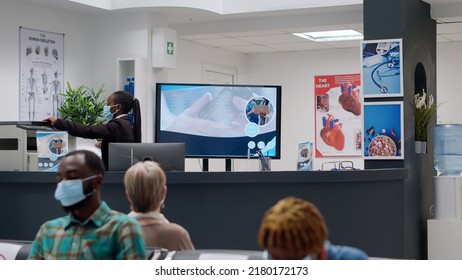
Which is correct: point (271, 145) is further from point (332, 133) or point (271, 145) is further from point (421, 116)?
point (332, 133)

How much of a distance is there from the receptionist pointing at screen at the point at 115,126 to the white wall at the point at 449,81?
5.61 meters

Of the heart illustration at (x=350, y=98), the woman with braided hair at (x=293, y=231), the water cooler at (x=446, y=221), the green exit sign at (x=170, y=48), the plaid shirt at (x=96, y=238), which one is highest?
the green exit sign at (x=170, y=48)

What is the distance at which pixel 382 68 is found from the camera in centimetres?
711

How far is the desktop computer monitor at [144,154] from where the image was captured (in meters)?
5.65

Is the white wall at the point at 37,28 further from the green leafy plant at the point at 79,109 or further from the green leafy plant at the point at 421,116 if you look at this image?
the green leafy plant at the point at 421,116

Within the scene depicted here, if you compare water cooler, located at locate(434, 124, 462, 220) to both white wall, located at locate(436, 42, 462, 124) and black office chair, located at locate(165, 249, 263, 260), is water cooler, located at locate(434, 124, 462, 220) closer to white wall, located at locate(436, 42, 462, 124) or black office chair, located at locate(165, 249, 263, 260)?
white wall, located at locate(436, 42, 462, 124)

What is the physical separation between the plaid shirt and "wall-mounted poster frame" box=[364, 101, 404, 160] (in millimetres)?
4303

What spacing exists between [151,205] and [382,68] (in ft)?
13.0

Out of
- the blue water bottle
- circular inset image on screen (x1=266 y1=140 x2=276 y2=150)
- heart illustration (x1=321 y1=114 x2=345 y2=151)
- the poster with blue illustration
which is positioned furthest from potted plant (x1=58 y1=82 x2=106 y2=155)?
heart illustration (x1=321 y1=114 x2=345 y2=151)

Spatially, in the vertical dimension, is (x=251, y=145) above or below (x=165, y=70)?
below

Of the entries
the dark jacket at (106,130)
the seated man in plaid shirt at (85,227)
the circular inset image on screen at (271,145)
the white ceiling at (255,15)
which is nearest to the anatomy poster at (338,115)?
the white ceiling at (255,15)

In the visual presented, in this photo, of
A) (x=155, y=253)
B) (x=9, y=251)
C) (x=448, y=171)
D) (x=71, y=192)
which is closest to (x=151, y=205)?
(x=155, y=253)
